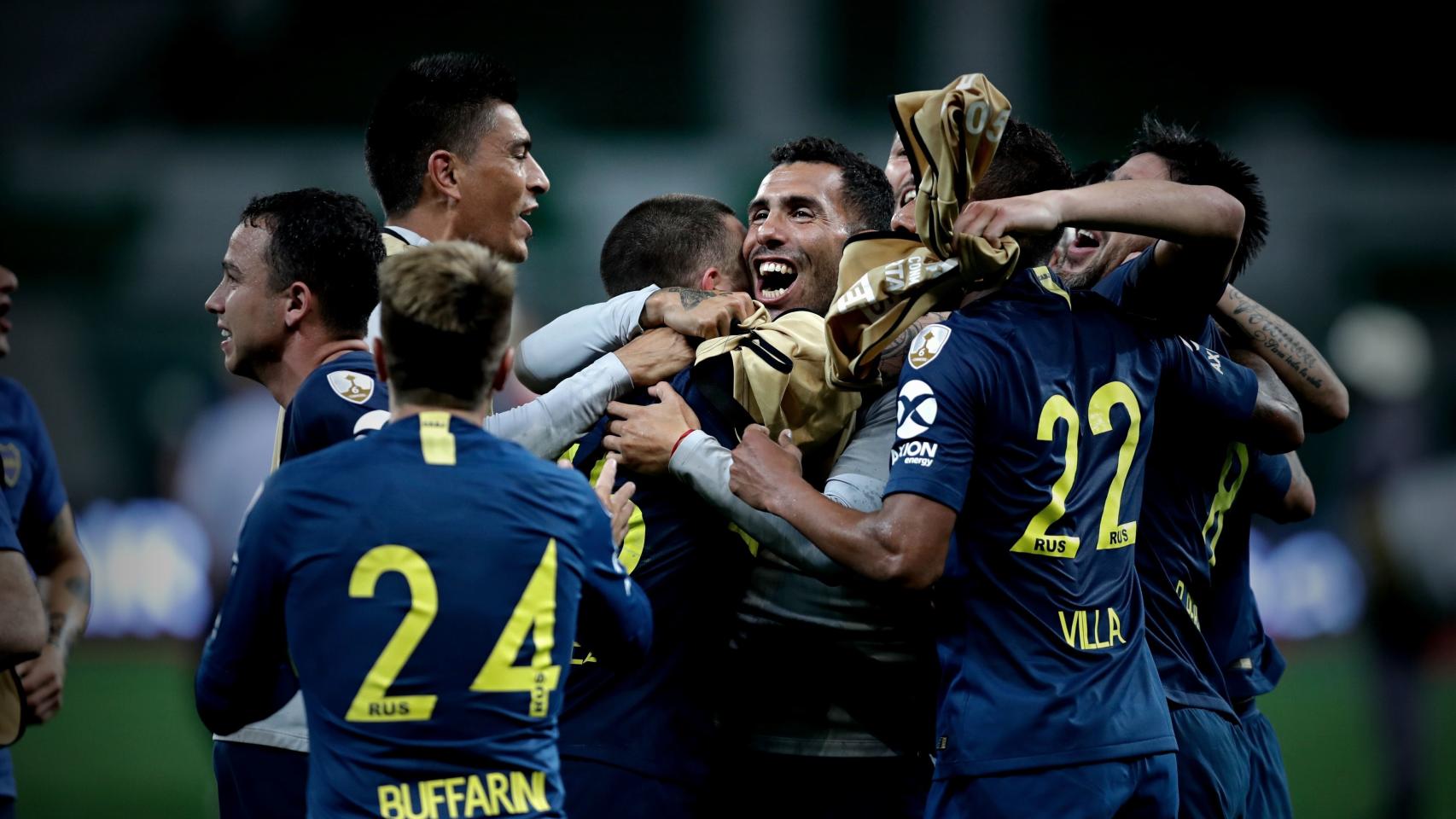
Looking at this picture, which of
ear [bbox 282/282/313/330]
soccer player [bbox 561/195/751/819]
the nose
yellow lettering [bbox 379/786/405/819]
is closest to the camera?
yellow lettering [bbox 379/786/405/819]

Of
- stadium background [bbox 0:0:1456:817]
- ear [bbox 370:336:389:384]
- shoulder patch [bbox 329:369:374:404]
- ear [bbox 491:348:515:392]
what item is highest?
ear [bbox 370:336:389:384]

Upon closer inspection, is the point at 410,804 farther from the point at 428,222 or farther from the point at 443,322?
the point at 428,222

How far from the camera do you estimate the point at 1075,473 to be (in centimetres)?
329

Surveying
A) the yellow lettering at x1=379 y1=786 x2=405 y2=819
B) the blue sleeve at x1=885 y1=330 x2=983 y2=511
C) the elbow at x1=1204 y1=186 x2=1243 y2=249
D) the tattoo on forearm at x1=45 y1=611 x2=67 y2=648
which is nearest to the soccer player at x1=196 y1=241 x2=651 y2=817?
the yellow lettering at x1=379 y1=786 x2=405 y2=819

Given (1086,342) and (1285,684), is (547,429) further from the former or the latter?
(1285,684)

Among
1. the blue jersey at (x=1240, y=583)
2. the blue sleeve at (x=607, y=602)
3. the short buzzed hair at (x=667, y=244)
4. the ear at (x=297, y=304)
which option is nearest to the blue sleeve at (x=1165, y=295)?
the blue jersey at (x=1240, y=583)

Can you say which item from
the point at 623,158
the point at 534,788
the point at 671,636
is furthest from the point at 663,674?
the point at 623,158

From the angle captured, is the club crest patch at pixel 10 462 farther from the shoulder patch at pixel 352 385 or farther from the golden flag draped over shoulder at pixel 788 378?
the golden flag draped over shoulder at pixel 788 378

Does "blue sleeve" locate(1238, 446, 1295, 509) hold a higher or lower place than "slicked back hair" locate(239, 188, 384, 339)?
lower

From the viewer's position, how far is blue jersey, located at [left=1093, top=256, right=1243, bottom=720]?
3875 millimetres

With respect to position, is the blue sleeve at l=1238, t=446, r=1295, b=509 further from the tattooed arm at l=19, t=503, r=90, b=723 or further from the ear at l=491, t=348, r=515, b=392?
the tattooed arm at l=19, t=503, r=90, b=723

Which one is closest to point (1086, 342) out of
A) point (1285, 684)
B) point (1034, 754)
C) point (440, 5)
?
point (1034, 754)

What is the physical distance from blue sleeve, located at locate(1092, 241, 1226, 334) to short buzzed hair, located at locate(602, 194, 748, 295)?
1.18 metres

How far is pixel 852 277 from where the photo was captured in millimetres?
3490
